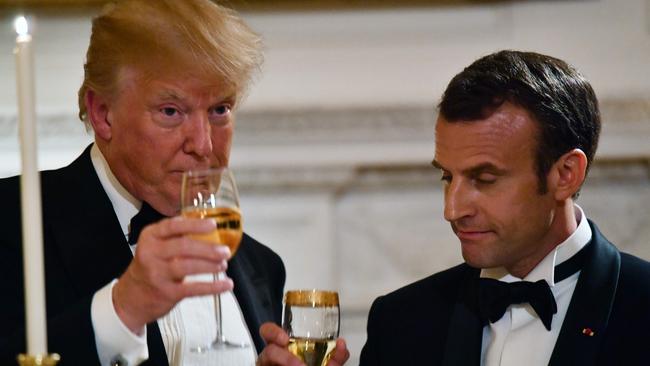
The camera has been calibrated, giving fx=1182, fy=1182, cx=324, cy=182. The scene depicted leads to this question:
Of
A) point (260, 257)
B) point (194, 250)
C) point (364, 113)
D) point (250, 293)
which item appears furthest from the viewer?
point (364, 113)

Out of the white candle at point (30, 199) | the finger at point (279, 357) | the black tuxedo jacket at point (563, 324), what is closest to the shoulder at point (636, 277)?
the black tuxedo jacket at point (563, 324)

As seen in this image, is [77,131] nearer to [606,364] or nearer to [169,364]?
[169,364]

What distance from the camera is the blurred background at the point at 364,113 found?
3488 mm

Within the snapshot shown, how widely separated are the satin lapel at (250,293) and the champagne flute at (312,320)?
15.5 inches

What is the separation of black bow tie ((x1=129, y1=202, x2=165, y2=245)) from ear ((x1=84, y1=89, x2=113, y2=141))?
0.17 m

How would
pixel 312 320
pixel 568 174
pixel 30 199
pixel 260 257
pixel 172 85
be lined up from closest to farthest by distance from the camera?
pixel 30 199
pixel 312 320
pixel 172 85
pixel 568 174
pixel 260 257

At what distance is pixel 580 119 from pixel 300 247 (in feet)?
4.23

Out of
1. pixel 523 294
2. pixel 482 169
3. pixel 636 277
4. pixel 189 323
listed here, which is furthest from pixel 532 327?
pixel 189 323

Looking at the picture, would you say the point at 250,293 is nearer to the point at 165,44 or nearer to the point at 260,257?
the point at 260,257

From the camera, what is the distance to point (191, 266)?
1.74 metres

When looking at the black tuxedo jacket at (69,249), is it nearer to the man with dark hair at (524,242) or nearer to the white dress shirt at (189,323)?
the white dress shirt at (189,323)

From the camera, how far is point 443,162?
2.37 meters

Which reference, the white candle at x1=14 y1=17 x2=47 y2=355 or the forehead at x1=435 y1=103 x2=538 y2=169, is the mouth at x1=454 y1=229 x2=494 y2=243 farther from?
the white candle at x1=14 y1=17 x2=47 y2=355

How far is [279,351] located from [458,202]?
46cm
